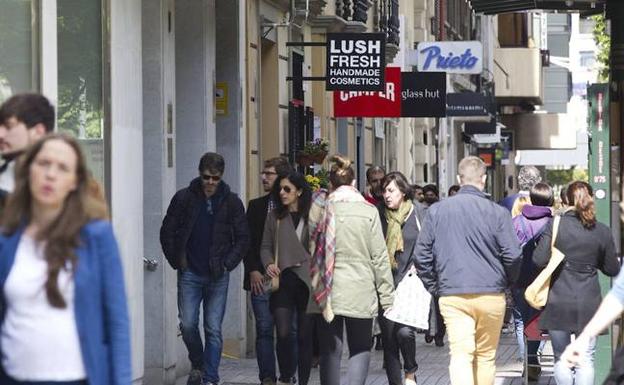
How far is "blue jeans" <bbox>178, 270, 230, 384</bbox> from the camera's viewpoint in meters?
14.2

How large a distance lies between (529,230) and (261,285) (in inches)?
108

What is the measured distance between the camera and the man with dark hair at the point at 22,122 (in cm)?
691

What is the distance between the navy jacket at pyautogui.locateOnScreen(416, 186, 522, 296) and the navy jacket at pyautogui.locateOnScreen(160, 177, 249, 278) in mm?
2277

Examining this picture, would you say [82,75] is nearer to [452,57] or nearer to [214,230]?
[214,230]

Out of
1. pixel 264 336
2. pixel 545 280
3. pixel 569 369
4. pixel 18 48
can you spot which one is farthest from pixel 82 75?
pixel 569 369

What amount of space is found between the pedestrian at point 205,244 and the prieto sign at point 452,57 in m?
18.7

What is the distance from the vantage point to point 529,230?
1584 cm

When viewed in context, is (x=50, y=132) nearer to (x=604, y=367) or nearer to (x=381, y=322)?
(x=381, y=322)

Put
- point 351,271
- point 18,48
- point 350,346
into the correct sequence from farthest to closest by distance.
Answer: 1. point 350,346
2. point 351,271
3. point 18,48

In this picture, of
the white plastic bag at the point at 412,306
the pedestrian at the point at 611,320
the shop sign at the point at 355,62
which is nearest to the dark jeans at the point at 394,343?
the white plastic bag at the point at 412,306

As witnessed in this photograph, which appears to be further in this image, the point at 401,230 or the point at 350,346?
the point at 401,230

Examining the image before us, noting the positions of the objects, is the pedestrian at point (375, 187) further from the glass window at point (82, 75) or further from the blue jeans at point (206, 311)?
the glass window at point (82, 75)

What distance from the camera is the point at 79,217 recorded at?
21.0ft

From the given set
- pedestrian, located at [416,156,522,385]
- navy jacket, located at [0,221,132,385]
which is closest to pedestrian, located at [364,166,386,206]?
pedestrian, located at [416,156,522,385]
